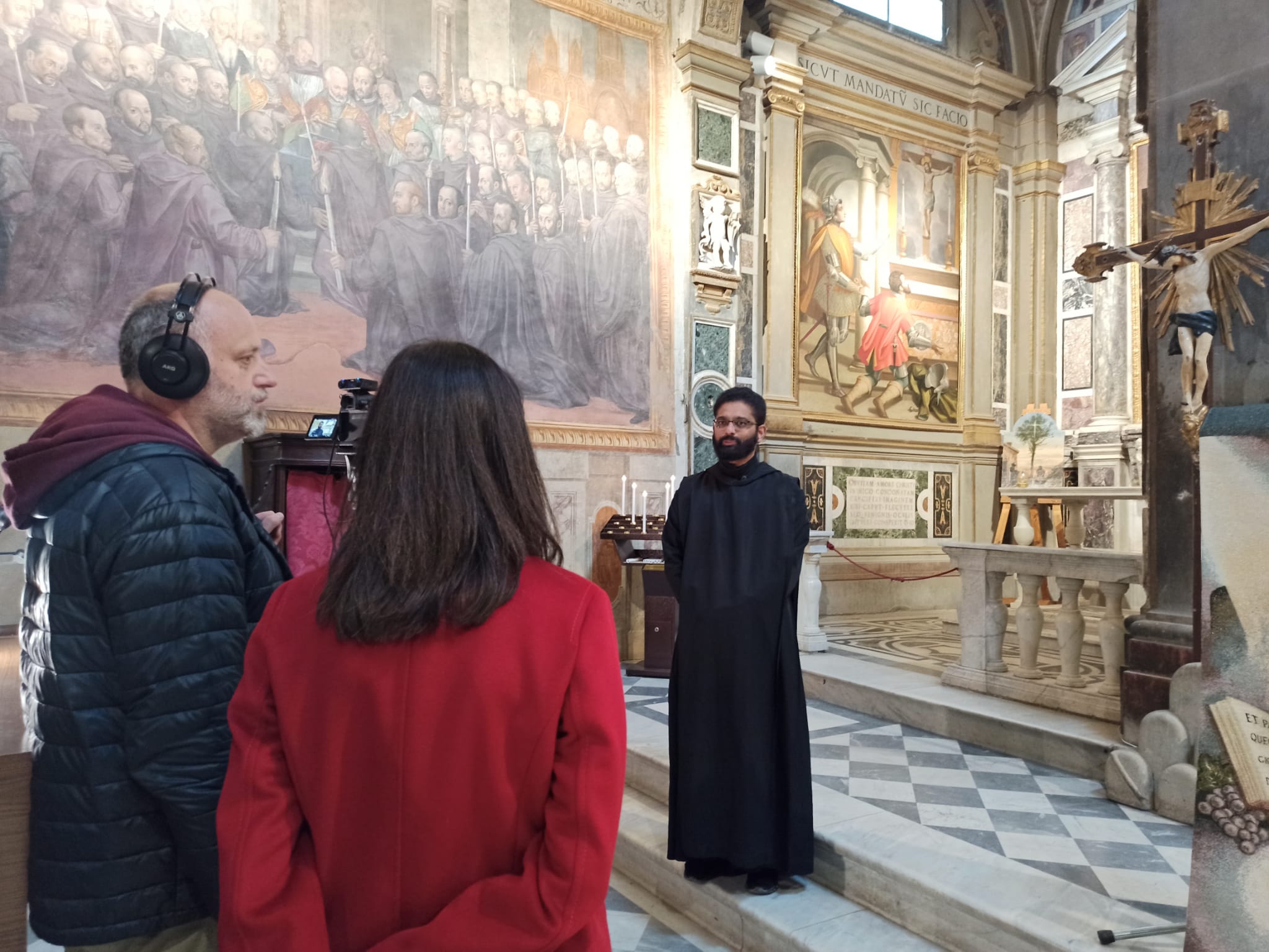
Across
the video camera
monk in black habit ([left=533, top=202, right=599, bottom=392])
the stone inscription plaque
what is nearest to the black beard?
the video camera

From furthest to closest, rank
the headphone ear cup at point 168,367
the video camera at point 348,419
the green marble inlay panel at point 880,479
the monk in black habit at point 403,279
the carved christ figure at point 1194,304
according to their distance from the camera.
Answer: the green marble inlay panel at point 880,479, the monk in black habit at point 403,279, the video camera at point 348,419, the carved christ figure at point 1194,304, the headphone ear cup at point 168,367

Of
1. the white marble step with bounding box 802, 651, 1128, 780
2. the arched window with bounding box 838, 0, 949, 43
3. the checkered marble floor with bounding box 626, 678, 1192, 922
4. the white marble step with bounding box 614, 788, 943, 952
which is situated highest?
the arched window with bounding box 838, 0, 949, 43

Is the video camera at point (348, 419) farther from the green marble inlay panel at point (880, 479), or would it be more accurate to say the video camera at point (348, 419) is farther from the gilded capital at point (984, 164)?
the gilded capital at point (984, 164)

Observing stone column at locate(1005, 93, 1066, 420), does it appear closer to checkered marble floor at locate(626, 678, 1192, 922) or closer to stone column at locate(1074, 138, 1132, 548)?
stone column at locate(1074, 138, 1132, 548)

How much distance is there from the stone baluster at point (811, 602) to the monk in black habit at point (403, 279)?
3.49m

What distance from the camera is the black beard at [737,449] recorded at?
11.5ft

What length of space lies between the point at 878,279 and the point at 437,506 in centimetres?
985

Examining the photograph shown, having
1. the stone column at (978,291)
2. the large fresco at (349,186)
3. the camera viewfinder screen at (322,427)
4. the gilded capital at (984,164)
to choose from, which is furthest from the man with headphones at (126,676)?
the gilded capital at (984,164)

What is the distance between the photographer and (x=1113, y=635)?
5.09m

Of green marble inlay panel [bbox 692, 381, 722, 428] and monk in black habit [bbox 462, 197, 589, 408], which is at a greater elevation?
monk in black habit [bbox 462, 197, 589, 408]

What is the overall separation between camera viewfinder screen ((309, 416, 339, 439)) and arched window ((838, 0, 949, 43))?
8.06 meters

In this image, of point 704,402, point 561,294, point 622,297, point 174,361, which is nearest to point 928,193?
point 704,402

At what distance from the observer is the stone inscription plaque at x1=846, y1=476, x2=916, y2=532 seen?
10.0 m

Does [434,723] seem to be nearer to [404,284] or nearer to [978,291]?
[404,284]
